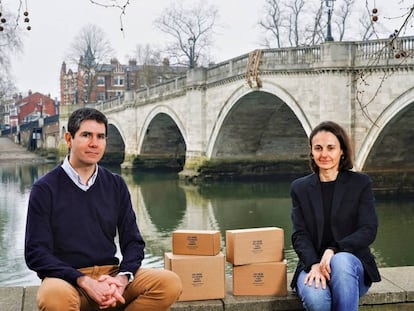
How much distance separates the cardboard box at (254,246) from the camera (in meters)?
3.32

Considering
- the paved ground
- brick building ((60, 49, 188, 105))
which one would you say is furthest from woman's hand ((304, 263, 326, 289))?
brick building ((60, 49, 188, 105))

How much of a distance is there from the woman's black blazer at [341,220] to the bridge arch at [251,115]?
45.5 ft

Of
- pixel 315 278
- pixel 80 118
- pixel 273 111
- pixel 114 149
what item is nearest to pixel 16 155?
pixel 114 149

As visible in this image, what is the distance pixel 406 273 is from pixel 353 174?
35.6 inches

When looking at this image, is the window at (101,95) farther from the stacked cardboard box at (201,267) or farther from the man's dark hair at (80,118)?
the man's dark hair at (80,118)

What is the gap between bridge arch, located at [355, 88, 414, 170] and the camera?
535 inches

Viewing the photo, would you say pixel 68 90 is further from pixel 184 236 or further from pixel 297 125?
pixel 184 236

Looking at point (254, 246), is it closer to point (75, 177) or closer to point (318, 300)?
point (318, 300)

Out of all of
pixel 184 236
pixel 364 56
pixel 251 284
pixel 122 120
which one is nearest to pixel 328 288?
pixel 251 284

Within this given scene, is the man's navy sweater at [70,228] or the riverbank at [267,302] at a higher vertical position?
the man's navy sweater at [70,228]

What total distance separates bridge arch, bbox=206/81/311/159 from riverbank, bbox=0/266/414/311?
45.0 ft

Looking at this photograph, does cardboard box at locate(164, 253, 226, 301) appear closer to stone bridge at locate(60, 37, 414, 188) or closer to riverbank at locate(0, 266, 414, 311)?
riverbank at locate(0, 266, 414, 311)

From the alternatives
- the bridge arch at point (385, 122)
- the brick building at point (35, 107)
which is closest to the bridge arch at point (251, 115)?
the bridge arch at point (385, 122)

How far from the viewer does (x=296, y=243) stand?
3.18m
